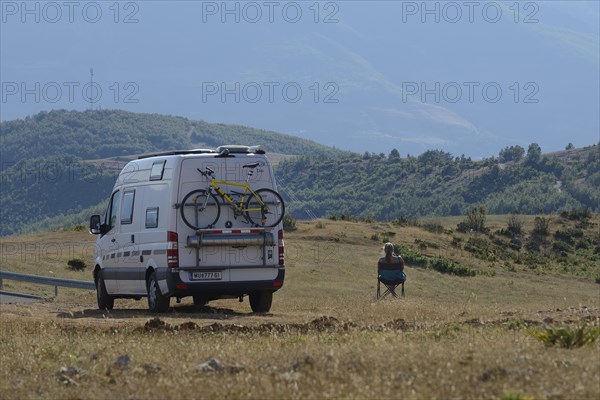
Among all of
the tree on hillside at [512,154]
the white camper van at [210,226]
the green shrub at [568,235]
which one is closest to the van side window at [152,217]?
the white camper van at [210,226]

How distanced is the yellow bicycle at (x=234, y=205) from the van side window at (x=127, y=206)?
76.3 inches

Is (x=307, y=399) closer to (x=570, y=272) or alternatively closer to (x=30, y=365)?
(x=30, y=365)

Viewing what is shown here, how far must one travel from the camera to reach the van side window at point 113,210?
21.0 m

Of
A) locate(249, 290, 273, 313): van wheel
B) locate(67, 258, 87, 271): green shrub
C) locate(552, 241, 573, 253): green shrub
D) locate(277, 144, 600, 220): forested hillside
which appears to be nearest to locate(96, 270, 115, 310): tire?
locate(249, 290, 273, 313): van wheel

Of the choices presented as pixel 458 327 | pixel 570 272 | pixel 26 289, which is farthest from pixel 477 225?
pixel 458 327

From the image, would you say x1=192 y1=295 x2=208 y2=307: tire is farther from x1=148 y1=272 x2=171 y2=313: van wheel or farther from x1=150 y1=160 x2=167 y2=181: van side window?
x1=150 y1=160 x2=167 y2=181: van side window

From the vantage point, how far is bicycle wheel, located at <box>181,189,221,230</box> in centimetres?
1845

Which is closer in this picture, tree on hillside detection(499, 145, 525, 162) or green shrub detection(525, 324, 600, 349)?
green shrub detection(525, 324, 600, 349)

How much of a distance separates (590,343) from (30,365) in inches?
206

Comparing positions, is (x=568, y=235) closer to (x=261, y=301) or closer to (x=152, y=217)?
(x=261, y=301)

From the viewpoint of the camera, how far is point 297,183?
122875 millimetres

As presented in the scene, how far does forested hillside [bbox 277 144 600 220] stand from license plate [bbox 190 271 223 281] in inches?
2722

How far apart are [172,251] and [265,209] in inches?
62.1

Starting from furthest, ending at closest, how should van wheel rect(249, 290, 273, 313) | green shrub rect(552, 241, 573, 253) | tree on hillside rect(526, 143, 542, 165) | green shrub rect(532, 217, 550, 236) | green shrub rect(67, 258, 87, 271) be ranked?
tree on hillside rect(526, 143, 542, 165), green shrub rect(532, 217, 550, 236), green shrub rect(552, 241, 573, 253), green shrub rect(67, 258, 87, 271), van wheel rect(249, 290, 273, 313)
